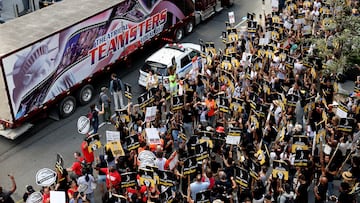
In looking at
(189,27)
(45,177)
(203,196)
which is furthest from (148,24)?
(203,196)

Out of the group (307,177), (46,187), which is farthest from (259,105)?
(46,187)

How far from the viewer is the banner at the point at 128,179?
12.4 metres

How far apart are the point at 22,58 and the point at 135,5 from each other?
6.54 metres

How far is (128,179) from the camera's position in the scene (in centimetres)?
1241

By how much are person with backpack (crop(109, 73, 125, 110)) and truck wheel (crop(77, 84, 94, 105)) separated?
137 cm

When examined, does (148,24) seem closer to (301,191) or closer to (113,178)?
(113,178)

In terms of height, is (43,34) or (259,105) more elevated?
(43,34)

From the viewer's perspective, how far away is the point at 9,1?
30.6 meters

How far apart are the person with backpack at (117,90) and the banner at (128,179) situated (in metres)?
7.06

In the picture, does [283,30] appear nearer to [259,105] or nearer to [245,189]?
[259,105]

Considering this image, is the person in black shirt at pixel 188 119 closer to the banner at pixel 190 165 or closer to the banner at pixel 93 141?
the banner at pixel 93 141

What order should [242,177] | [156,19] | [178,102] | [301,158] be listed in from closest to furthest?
[242,177]
[301,158]
[178,102]
[156,19]

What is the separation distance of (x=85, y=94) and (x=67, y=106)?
1.03 meters

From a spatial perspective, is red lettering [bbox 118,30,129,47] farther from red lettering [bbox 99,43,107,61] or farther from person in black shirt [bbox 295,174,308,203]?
person in black shirt [bbox 295,174,308,203]
